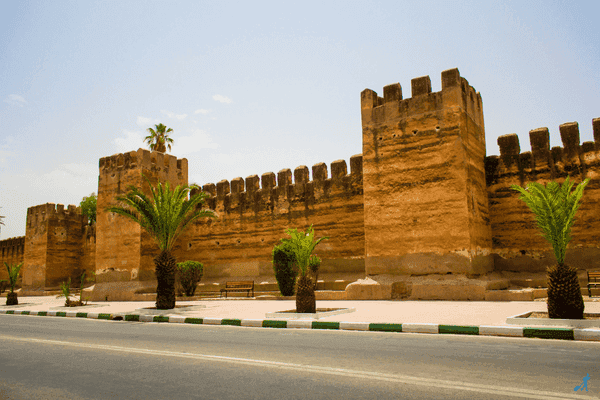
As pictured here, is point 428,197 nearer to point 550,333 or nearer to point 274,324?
point 274,324

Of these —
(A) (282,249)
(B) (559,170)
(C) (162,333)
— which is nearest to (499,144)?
(B) (559,170)

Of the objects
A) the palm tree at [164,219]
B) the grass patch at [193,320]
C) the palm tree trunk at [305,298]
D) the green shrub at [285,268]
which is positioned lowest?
the grass patch at [193,320]

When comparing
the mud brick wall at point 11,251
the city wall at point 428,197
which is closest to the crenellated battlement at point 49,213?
the mud brick wall at point 11,251

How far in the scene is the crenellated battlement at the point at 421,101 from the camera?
548 inches

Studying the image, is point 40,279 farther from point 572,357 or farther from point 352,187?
point 572,357

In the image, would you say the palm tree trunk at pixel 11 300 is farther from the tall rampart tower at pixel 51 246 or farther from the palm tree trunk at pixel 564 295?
the palm tree trunk at pixel 564 295

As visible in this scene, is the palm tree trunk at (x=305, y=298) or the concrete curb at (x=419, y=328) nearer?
the concrete curb at (x=419, y=328)

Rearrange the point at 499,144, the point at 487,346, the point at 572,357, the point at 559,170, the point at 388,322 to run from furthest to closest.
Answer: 1. the point at 499,144
2. the point at 559,170
3. the point at 388,322
4. the point at 487,346
5. the point at 572,357

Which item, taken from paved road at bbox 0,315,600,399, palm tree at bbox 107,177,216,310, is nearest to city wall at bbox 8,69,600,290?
palm tree at bbox 107,177,216,310

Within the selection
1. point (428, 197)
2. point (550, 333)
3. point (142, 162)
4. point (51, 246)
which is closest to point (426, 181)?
point (428, 197)

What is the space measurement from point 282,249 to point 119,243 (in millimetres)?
8791

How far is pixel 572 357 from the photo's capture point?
16.3ft

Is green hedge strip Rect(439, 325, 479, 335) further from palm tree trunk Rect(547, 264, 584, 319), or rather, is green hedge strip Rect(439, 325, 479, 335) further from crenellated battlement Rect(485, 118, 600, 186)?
crenellated battlement Rect(485, 118, 600, 186)

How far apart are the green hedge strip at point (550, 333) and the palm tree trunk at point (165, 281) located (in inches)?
373
